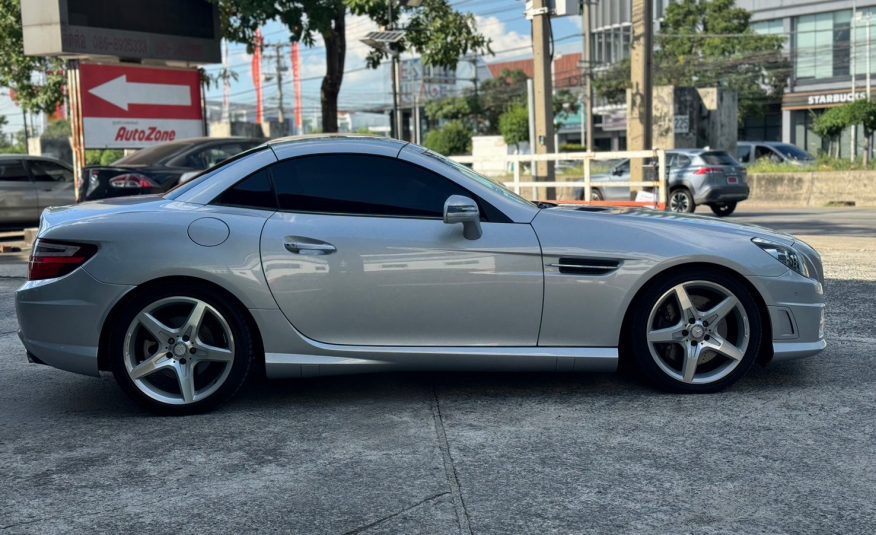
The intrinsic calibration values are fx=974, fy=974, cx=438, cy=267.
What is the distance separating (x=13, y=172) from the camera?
17375 millimetres

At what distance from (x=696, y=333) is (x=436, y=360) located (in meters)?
1.38

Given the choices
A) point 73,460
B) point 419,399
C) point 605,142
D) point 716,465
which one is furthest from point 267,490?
point 605,142

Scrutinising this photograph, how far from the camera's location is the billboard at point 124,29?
1434 cm

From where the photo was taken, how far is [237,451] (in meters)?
4.39

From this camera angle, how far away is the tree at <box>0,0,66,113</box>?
22438mm

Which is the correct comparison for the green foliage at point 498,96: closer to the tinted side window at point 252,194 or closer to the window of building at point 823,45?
the window of building at point 823,45

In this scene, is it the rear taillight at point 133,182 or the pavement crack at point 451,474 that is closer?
the pavement crack at point 451,474

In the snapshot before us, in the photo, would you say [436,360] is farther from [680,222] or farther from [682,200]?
[682,200]

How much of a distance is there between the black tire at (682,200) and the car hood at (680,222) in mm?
16047

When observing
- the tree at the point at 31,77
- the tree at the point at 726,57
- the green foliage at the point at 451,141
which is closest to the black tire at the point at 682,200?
the tree at the point at 31,77

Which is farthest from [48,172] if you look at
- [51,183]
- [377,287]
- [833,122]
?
[833,122]

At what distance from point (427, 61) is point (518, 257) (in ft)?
32.7

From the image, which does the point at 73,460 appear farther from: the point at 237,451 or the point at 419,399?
the point at 419,399

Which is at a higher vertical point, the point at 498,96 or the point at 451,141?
the point at 498,96
